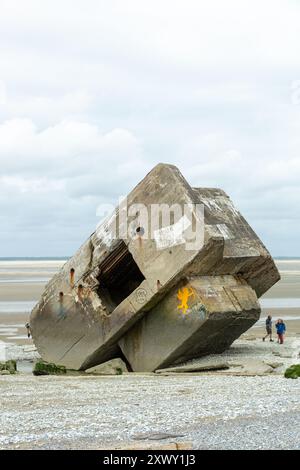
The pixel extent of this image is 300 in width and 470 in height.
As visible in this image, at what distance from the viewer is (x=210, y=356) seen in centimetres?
1338

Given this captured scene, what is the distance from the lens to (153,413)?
7879 millimetres

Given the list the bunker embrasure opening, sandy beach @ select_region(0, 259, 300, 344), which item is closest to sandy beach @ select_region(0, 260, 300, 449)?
the bunker embrasure opening

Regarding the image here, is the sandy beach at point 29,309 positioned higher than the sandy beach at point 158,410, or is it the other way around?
the sandy beach at point 29,309

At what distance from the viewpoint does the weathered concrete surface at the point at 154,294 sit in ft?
40.0

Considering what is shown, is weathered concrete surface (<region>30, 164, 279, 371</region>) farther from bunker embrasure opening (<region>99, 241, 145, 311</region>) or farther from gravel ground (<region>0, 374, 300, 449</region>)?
gravel ground (<region>0, 374, 300, 449</region>)

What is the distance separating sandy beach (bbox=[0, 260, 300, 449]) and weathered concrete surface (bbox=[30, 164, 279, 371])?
2.25 ft

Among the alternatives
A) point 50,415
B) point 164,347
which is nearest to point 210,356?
point 164,347

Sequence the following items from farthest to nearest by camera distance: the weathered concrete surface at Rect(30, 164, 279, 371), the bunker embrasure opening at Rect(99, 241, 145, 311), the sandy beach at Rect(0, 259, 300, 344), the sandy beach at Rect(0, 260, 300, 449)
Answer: the sandy beach at Rect(0, 259, 300, 344) < the bunker embrasure opening at Rect(99, 241, 145, 311) < the weathered concrete surface at Rect(30, 164, 279, 371) < the sandy beach at Rect(0, 260, 300, 449)

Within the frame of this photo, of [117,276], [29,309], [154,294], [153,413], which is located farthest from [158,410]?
[29,309]

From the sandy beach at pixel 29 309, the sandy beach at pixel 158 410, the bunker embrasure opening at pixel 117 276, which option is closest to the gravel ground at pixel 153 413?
the sandy beach at pixel 158 410

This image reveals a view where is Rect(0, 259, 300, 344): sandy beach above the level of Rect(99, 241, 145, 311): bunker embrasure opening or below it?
above

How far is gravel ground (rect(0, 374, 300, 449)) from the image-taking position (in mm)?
6609

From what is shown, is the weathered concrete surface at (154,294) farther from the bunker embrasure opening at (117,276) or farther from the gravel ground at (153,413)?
the gravel ground at (153,413)
